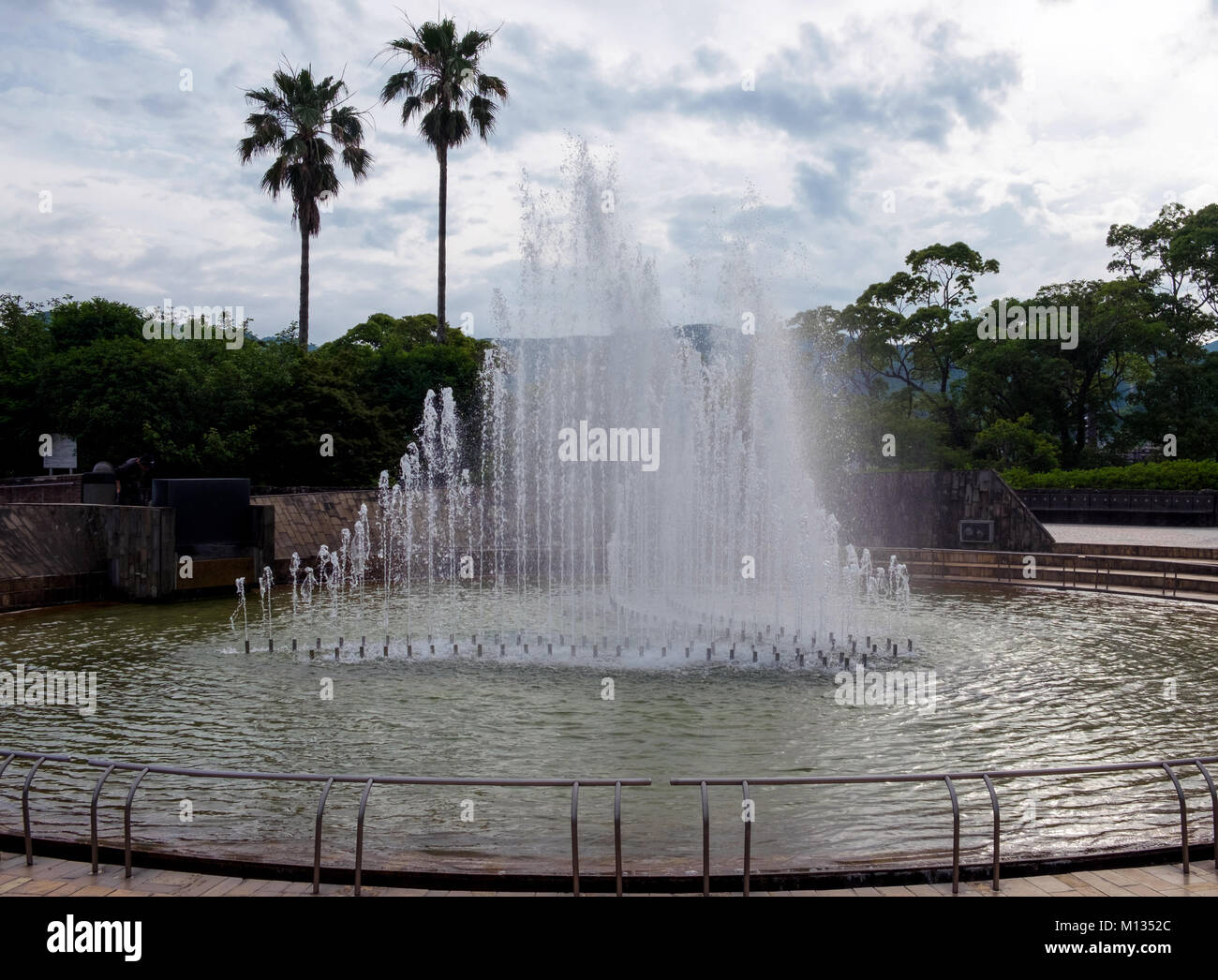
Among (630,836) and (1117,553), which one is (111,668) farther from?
(1117,553)

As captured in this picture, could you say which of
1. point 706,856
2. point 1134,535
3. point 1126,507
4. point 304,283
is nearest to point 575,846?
point 706,856

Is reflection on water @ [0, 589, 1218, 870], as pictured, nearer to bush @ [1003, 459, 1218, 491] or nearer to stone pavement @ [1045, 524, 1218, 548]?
stone pavement @ [1045, 524, 1218, 548]

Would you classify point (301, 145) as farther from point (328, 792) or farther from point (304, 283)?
point (328, 792)

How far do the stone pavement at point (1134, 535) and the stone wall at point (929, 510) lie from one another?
1.45 m

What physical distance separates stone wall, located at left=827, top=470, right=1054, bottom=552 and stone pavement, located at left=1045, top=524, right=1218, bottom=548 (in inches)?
57.1

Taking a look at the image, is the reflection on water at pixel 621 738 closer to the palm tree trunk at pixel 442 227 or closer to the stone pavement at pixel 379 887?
the stone pavement at pixel 379 887

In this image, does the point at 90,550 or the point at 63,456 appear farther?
the point at 63,456

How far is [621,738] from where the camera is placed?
367 inches

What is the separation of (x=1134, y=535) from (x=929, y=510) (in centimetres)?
682

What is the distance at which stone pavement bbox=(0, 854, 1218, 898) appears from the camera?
5.59 metres

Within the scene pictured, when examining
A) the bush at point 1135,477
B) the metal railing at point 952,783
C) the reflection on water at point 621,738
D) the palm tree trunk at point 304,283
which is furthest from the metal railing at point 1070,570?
the palm tree trunk at point 304,283

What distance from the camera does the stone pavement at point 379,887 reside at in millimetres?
5594
